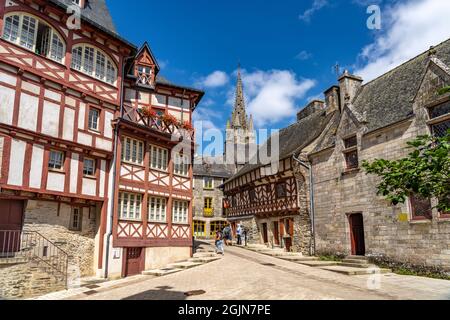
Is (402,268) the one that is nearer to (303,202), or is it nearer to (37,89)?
(303,202)

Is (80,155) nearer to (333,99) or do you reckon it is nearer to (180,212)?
(180,212)

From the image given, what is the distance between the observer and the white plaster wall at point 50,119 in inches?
471

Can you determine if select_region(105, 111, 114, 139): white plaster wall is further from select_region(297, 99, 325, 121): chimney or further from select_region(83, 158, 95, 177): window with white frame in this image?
select_region(297, 99, 325, 121): chimney

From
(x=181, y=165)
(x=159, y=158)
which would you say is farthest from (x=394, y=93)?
(x=159, y=158)

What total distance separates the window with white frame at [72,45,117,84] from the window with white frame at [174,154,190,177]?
4.62m

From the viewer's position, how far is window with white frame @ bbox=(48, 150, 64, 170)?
1222cm

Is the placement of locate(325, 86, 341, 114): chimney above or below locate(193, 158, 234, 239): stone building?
above

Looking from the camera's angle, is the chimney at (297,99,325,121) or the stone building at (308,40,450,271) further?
the chimney at (297,99,325,121)

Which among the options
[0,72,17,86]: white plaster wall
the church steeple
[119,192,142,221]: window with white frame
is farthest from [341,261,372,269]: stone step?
the church steeple

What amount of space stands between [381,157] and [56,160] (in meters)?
12.3

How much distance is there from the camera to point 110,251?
1330 cm

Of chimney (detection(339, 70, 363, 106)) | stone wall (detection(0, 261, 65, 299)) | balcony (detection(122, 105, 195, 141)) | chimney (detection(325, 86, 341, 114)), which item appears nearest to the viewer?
stone wall (detection(0, 261, 65, 299))

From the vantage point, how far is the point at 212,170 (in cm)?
3775

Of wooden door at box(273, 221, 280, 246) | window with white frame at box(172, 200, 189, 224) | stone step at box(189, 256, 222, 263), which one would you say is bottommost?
stone step at box(189, 256, 222, 263)
